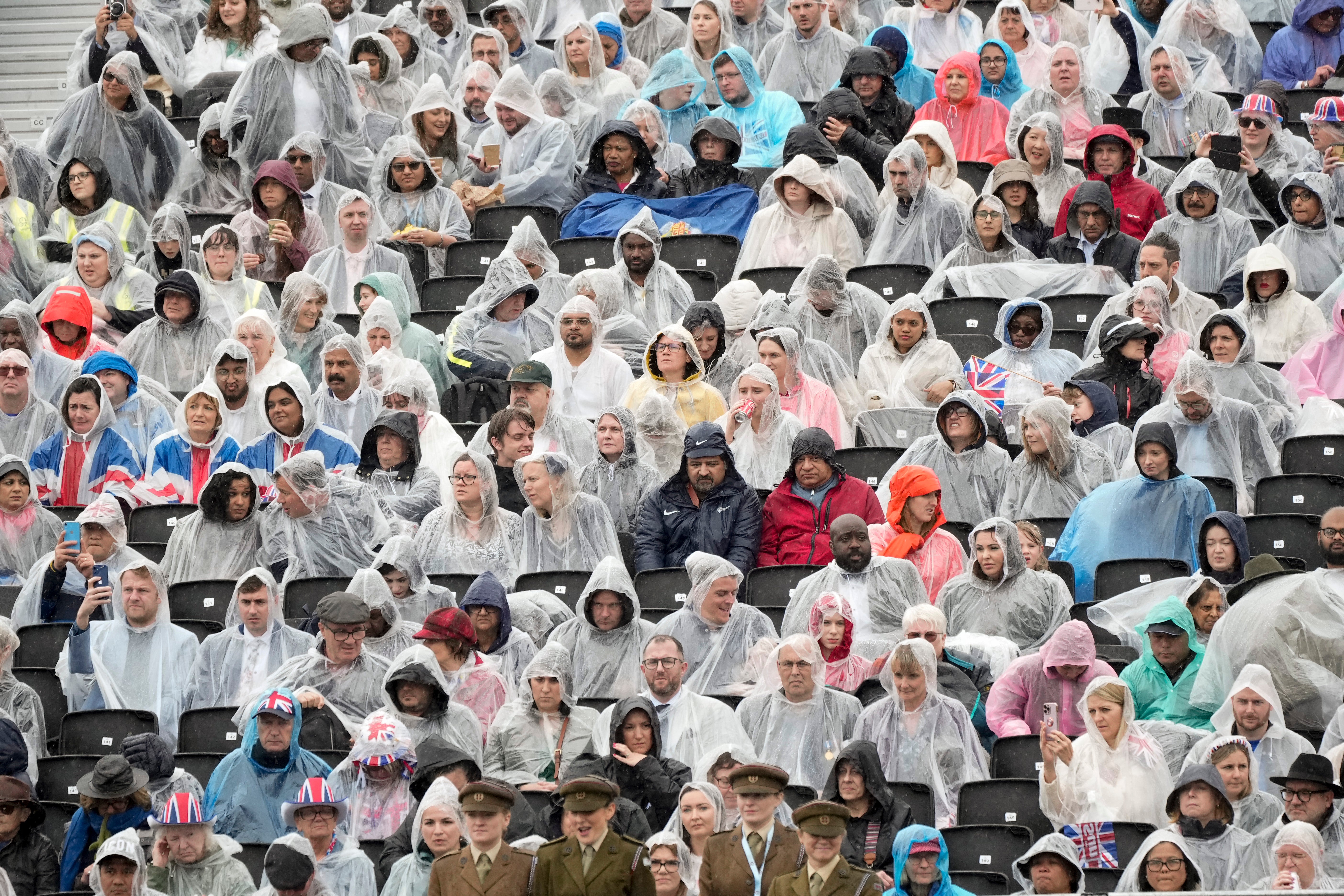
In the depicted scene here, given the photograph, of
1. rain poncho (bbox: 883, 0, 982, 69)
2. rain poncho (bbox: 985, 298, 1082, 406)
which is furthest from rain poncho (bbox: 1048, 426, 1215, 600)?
rain poncho (bbox: 883, 0, 982, 69)

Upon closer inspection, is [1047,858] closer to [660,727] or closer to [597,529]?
[660,727]

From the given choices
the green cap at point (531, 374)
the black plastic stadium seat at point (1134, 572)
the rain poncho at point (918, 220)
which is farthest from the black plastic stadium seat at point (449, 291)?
the black plastic stadium seat at point (1134, 572)

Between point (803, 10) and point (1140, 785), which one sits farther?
point (803, 10)

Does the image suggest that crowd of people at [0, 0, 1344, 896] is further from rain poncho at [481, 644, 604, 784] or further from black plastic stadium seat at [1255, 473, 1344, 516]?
black plastic stadium seat at [1255, 473, 1344, 516]

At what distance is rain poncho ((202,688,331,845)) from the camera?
988 cm

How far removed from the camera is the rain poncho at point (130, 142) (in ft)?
48.7

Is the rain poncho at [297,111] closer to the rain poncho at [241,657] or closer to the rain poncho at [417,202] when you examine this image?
the rain poncho at [417,202]

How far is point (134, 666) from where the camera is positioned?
10.8 meters

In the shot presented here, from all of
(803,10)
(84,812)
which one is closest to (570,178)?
(803,10)

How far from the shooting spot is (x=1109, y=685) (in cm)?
971

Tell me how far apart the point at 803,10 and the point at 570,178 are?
1.95m

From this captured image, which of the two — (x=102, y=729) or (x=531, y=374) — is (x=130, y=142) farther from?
(x=102, y=729)

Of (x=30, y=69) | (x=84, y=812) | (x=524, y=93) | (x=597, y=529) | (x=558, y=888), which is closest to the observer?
(x=558, y=888)

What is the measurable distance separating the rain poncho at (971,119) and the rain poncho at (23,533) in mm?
5817
